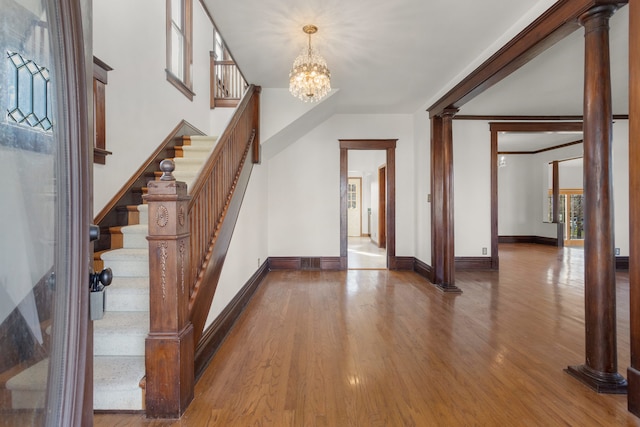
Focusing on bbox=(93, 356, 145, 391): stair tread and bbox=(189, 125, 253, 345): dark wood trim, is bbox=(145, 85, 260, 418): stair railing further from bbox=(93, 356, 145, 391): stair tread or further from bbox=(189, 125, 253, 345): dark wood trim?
bbox=(93, 356, 145, 391): stair tread

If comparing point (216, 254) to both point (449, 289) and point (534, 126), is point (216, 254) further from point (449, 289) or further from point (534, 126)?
point (534, 126)

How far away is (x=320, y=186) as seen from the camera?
17.4 ft

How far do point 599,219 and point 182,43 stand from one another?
5.16 metres

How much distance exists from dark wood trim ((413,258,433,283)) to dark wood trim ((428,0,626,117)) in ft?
7.94

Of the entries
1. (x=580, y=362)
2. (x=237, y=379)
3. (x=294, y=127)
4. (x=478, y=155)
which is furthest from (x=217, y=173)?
(x=478, y=155)

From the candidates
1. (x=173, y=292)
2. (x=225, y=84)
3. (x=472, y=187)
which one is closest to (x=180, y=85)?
(x=225, y=84)

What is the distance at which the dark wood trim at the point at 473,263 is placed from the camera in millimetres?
5250

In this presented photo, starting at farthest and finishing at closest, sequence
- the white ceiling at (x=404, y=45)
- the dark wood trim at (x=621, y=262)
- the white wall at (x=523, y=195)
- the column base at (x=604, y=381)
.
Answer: the white wall at (x=523, y=195), the dark wood trim at (x=621, y=262), the white ceiling at (x=404, y=45), the column base at (x=604, y=381)

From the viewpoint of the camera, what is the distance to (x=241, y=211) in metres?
3.30

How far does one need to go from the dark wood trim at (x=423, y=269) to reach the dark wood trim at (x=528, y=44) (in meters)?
2.42

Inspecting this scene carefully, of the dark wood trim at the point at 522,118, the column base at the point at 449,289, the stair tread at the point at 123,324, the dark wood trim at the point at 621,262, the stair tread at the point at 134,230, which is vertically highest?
the dark wood trim at the point at 522,118

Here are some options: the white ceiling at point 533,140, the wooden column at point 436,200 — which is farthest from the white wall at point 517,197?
the wooden column at point 436,200

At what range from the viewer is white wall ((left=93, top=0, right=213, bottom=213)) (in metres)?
2.72

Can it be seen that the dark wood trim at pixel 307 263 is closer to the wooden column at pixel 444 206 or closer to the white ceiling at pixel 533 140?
the wooden column at pixel 444 206
